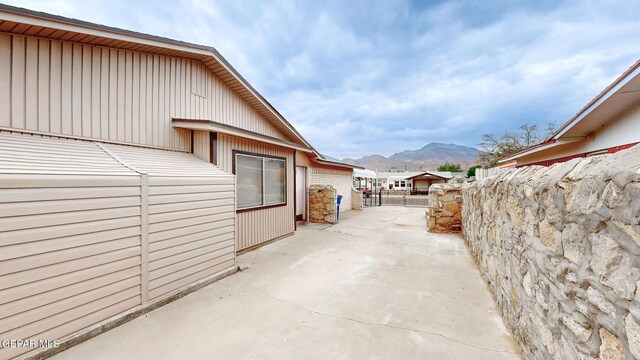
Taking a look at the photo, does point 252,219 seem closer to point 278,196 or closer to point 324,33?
point 278,196

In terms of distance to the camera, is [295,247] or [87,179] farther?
[295,247]

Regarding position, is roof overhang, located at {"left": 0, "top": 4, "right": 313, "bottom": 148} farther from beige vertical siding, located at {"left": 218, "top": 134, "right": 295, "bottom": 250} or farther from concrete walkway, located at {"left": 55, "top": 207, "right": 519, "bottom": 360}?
concrete walkway, located at {"left": 55, "top": 207, "right": 519, "bottom": 360}

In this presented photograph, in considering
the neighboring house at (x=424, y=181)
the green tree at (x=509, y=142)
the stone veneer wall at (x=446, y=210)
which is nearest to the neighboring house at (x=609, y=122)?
the stone veneer wall at (x=446, y=210)

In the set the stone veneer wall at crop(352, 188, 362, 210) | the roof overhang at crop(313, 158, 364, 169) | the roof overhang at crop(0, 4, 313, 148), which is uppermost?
the roof overhang at crop(0, 4, 313, 148)

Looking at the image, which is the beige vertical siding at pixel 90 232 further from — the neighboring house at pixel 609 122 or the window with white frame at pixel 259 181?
the neighboring house at pixel 609 122

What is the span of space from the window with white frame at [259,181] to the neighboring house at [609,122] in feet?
22.8

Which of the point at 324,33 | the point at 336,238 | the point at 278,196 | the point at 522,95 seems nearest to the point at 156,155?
the point at 278,196

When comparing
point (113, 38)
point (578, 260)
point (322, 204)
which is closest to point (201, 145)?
point (113, 38)

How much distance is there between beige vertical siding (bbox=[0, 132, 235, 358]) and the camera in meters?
2.39

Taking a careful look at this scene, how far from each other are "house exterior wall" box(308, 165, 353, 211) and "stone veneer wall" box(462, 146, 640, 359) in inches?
339

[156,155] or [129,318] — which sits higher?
[156,155]

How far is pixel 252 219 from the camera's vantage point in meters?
6.34

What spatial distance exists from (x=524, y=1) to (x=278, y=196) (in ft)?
31.6

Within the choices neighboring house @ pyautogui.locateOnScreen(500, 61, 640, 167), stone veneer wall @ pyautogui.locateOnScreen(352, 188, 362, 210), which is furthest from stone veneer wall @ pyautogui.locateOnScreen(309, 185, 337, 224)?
neighboring house @ pyautogui.locateOnScreen(500, 61, 640, 167)
